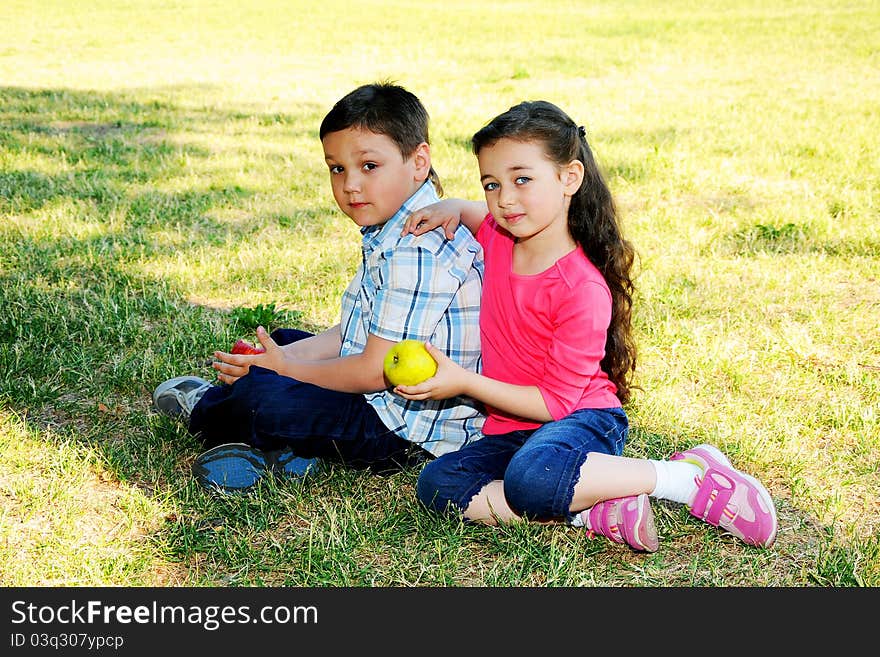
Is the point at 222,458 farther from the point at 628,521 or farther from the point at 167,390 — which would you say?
the point at 628,521

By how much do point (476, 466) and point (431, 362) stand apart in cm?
41

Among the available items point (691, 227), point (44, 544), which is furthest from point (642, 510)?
point (691, 227)

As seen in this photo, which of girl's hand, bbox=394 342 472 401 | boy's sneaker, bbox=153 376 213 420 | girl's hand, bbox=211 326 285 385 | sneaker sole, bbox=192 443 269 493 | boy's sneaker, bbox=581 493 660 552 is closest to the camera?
boy's sneaker, bbox=581 493 660 552

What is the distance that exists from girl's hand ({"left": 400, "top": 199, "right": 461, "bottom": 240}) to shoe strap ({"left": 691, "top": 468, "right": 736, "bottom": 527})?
119cm

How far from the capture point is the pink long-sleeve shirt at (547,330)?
3.01 m

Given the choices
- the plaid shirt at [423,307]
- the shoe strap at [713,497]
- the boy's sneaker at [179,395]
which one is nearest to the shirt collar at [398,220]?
the plaid shirt at [423,307]

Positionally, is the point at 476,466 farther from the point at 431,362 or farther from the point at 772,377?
the point at 772,377

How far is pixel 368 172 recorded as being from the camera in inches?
128

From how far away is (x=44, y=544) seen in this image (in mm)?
2904

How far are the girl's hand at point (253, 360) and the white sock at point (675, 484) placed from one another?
1419mm

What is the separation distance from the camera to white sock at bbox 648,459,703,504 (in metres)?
3.10

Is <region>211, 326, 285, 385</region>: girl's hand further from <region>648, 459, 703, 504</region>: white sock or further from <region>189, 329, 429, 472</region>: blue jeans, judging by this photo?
<region>648, 459, 703, 504</region>: white sock

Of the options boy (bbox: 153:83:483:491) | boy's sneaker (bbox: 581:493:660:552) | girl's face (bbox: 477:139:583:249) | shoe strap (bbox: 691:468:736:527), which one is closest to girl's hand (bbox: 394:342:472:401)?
boy (bbox: 153:83:483:491)

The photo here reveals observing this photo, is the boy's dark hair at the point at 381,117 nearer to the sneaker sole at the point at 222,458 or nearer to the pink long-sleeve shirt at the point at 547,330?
the pink long-sleeve shirt at the point at 547,330
